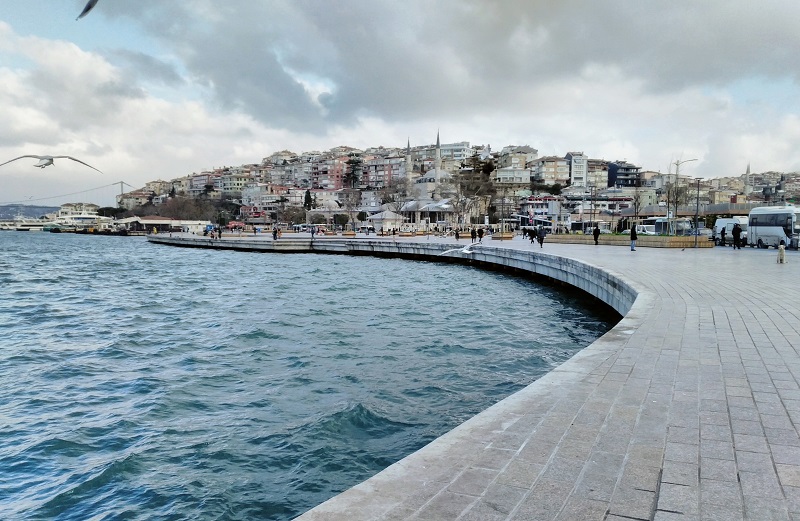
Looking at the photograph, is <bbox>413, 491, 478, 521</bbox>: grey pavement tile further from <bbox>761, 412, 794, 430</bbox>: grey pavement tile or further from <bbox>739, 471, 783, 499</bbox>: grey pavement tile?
<bbox>761, 412, 794, 430</bbox>: grey pavement tile

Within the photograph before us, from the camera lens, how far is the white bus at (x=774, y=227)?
98.2 feet

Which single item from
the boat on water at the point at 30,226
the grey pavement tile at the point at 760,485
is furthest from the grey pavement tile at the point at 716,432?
the boat on water at the point at 30,226

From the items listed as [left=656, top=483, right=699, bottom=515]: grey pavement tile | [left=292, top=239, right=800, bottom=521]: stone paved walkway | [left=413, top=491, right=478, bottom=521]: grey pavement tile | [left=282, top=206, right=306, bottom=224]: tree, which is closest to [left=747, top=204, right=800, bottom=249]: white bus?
[left=292, top=239, right=800, bottom=521]: stone paved walkway

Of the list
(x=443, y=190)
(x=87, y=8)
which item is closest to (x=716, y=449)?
(x=87, y=8)

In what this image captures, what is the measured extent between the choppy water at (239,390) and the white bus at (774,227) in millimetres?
19109

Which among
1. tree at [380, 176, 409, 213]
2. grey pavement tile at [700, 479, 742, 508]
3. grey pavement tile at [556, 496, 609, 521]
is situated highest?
tree at [380, 176, 409, 213]

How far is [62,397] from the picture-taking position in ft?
26.7

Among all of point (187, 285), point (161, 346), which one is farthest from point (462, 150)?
point (161, 346)

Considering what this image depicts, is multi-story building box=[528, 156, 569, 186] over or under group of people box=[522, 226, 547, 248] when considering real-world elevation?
over

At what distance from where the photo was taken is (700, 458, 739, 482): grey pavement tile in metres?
2.96

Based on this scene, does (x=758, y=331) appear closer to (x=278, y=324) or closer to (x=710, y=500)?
(x=710, y=500)

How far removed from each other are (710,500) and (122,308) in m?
18.0

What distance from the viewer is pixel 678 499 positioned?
2.72 meters

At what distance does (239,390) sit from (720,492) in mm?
6841
